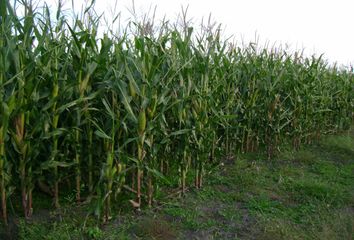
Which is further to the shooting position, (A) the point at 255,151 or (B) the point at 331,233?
(A) the point at 255,151

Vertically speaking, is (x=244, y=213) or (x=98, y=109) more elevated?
(x=98, y=109)

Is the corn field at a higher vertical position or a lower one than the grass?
higher

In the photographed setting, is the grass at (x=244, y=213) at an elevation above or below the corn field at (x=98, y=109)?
below

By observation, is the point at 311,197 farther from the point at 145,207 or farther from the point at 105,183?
the point at 105,183

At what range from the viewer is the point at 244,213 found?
396cm

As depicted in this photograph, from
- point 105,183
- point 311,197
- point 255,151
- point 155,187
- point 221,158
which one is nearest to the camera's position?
point 105,183

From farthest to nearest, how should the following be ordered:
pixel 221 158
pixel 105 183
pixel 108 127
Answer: pixel 221 158 → pixel 108 127 → pixel 105 183

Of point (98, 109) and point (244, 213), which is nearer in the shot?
point (98, 109)

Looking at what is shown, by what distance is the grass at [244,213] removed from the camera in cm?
331

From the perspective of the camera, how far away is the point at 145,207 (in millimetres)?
3834

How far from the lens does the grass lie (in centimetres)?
331

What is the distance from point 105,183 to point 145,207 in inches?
27.5

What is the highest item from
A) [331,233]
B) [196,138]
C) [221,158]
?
[196,138]

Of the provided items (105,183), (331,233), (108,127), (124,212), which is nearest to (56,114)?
(108,127)
